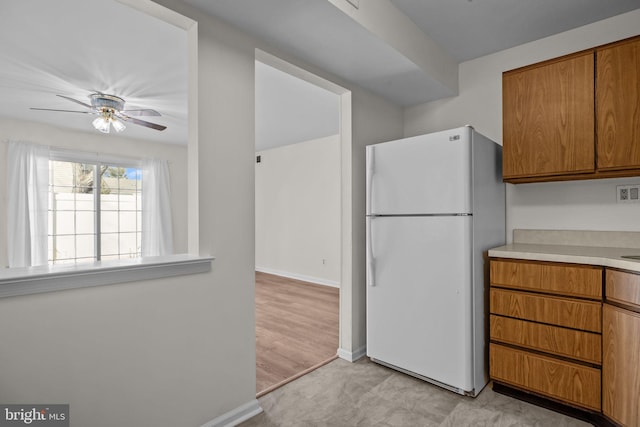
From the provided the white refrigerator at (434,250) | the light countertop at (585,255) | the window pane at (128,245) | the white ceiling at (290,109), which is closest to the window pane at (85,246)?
the window pane at (128,245)

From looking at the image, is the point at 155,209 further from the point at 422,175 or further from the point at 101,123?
the point at 422,175

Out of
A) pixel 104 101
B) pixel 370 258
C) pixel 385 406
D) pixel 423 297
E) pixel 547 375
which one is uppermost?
pixel 104 101

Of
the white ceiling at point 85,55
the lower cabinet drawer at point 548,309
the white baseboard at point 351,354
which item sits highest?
the white ceiling at point 85,55

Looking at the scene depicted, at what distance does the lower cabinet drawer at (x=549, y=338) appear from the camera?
5.65 ft

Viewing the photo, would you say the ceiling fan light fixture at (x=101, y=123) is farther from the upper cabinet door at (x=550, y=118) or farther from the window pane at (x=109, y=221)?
the upper cabinet door at (x=550, y=118)

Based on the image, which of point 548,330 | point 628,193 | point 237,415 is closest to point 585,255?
point 548,330

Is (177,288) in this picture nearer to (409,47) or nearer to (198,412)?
(198,412)

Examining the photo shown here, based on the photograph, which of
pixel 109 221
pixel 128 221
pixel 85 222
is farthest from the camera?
pixel 128 221

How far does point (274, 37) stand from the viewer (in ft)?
6.26

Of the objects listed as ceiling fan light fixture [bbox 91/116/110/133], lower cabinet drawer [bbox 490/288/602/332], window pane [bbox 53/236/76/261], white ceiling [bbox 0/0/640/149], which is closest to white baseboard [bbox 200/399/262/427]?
lower cabinet drawer [bbox 490/288/602/332]

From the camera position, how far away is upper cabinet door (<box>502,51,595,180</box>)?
76.5 inches

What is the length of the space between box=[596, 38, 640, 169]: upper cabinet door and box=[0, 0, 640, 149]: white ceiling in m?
0.44

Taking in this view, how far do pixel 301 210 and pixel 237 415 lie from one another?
404cm

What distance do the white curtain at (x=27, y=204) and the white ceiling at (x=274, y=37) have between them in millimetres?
1399
